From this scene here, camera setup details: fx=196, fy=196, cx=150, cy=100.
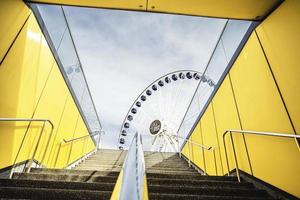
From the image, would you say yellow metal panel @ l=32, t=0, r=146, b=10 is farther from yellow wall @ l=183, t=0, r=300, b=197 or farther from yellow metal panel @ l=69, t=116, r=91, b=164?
yellow metal panel @ l=69, t=116, r=91, b=164

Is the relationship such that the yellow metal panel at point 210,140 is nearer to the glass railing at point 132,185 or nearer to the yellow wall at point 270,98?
the yellow wall at point 270,98

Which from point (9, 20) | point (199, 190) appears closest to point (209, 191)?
point (199, 190)

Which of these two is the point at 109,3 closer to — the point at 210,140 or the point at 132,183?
the point at 132,183

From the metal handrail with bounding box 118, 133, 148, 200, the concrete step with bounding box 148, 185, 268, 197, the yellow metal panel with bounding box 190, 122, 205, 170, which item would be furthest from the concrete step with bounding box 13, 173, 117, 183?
the yellow metal panel with bounding box 190, 122, 205, 170

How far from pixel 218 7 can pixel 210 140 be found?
298cm

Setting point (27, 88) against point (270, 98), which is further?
point (27, 88)

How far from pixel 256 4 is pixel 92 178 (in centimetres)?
350

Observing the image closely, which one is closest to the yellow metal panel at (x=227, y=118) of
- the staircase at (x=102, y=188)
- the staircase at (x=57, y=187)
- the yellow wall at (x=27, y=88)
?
the staircase at (x=102, y=188)

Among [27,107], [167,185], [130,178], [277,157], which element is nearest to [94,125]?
[27,107]

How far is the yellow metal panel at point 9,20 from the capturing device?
2.60 m

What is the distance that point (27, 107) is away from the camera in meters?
3.22

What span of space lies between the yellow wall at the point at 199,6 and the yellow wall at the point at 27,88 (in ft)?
2.17

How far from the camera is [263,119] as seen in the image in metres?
2.79

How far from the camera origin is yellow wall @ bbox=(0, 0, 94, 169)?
2.67 metres
